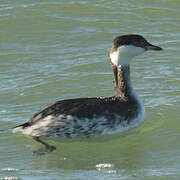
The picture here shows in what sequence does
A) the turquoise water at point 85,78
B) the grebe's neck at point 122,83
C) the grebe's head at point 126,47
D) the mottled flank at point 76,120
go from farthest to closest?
the grebe's neck at point 122,83
the grebe's head at point 126,47
the mottled flank at point 76,120
the turquoise water at point 85,78

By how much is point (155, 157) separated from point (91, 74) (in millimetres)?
4144

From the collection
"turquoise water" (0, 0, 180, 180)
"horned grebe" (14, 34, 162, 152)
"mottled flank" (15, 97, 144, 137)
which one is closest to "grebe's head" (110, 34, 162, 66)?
"horned grebe" (14, 34, 162, 152)

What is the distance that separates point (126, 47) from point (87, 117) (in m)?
1.50

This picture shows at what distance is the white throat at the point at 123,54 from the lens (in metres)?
11.5

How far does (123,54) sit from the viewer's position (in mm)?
11648

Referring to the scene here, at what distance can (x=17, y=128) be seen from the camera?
10789mm

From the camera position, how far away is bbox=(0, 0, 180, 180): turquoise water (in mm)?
9828

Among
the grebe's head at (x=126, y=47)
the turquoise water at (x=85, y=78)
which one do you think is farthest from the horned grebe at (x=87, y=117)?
the turquoise water at (x=85, y=78)

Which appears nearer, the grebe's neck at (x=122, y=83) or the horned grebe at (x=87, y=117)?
the horned grebe at (x=87, y=117)

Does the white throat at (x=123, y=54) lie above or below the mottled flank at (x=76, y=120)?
above

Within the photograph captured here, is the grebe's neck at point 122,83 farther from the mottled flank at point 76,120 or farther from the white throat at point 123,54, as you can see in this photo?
the mottled flank at point 76,120

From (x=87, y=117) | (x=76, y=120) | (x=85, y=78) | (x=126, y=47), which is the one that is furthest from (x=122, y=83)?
(x=85, y=78)

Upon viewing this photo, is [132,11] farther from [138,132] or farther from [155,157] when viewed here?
[155,157]

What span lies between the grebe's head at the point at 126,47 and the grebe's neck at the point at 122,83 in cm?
9
